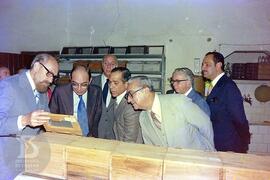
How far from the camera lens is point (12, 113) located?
135 centimetres

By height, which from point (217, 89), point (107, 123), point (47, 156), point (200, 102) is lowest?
point (107, 123)

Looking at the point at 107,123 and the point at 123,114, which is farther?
the point at 107,123

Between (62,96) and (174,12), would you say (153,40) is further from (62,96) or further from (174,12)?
(62,96)

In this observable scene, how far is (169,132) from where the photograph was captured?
4.41 feet

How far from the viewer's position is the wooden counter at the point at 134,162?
0.77 metres

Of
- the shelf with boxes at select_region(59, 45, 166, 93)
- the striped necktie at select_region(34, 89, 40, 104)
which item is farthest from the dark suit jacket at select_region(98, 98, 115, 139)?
the shelf with boxes at select_region(59, 45, 166, 93)

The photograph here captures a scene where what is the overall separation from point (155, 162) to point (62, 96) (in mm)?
1432

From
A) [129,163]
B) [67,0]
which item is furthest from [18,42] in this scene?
[129,163]

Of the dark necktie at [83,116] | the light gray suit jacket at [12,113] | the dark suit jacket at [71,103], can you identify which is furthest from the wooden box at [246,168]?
the dark suit jacket at [71,103]

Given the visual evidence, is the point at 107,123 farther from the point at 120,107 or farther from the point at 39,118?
the point at 39,118

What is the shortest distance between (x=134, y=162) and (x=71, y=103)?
1.36 metres

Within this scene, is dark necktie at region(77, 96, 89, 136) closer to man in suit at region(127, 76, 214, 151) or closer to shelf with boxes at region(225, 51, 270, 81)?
man in suit at region(127, 76, 214, 151)

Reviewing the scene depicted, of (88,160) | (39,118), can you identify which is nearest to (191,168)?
(88,160)

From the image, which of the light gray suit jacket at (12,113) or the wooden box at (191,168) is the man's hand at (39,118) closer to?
the light gray suit jacket at (12,113)
